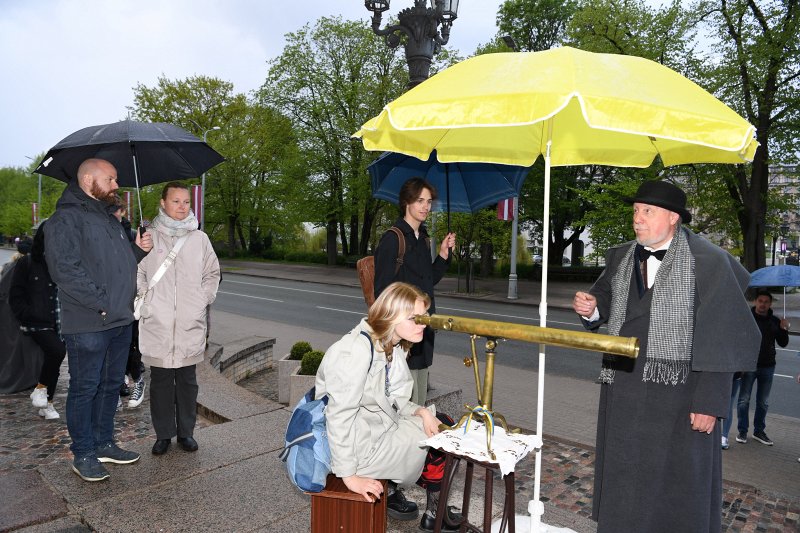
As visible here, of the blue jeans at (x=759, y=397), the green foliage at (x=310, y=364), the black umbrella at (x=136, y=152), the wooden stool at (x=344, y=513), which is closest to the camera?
the wooden stool at (x=344, y=513)

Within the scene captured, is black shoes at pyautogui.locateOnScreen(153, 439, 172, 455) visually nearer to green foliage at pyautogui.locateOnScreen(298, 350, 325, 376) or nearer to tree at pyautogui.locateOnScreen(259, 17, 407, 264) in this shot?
green foliage at pyautogui.locateOnScreen(298, 350, 325, 376)

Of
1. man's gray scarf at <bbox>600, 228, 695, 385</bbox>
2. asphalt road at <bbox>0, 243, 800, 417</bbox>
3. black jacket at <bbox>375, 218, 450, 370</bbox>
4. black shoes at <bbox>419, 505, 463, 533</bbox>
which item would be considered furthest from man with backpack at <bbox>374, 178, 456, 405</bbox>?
asphalt road at <bbox>0, 243, 800, 417</bbox>

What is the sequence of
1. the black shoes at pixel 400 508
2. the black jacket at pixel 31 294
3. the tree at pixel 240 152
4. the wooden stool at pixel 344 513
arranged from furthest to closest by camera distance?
the tree at pixel 240 152 < the black jacket at pixel 31 294 < the black shoes at pixel 400 508 < the wooden stool at pixel 344 513

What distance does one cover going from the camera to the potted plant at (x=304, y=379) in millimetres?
5906

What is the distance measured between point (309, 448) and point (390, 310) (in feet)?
2.47

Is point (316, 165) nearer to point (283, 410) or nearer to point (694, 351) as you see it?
point (283, 410)

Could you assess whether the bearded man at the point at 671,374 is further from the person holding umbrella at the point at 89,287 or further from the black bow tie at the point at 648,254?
the person holding umbrella at the point at 89,287

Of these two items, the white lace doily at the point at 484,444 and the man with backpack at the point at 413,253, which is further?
the man with backpack at the point at 413,253

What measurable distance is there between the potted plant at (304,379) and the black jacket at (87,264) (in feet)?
7.49

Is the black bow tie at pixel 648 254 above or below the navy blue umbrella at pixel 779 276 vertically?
above

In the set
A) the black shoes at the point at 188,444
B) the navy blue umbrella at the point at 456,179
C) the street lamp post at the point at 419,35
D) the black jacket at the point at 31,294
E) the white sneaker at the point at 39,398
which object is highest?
the street lamp post at the point at 419,35

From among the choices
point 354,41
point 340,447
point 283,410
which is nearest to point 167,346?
point 283,410

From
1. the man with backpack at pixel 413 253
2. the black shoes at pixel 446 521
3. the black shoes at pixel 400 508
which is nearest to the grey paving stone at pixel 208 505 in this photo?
the black shoes at pixel 400 508

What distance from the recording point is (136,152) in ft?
16.2
